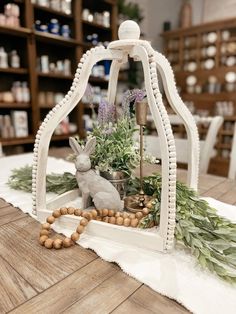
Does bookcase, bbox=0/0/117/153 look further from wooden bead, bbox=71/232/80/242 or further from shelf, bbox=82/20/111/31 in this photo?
wooden bead, bbox=71/232/80/242

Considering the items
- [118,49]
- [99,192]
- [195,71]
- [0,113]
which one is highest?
[195,71]

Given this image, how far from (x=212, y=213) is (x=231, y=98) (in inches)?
124

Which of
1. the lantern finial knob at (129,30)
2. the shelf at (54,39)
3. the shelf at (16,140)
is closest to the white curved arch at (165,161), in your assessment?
the lantern finial knob at (129,30)

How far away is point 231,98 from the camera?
3.33 m

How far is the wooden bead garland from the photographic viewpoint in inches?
22.0

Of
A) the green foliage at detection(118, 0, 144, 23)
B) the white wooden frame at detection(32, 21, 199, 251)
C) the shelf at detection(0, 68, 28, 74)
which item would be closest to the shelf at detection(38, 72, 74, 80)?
the shelf at detection(0, 68, 28, 74)

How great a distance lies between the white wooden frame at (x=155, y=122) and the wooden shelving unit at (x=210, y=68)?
287 centimetres

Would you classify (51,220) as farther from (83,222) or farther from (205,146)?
(205,146)

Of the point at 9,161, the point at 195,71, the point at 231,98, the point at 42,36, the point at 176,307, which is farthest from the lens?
the point at 195,71

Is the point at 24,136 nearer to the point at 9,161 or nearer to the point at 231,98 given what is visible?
the point at 9,161

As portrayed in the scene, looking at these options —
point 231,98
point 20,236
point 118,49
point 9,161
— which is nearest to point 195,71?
point 231,98

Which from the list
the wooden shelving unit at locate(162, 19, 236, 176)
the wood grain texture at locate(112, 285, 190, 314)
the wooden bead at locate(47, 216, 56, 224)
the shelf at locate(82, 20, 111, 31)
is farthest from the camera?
the wooden shelving unit at locate(162, 19, 236, 176)

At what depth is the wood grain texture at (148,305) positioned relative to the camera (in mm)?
392

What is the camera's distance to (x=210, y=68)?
3.49 m
